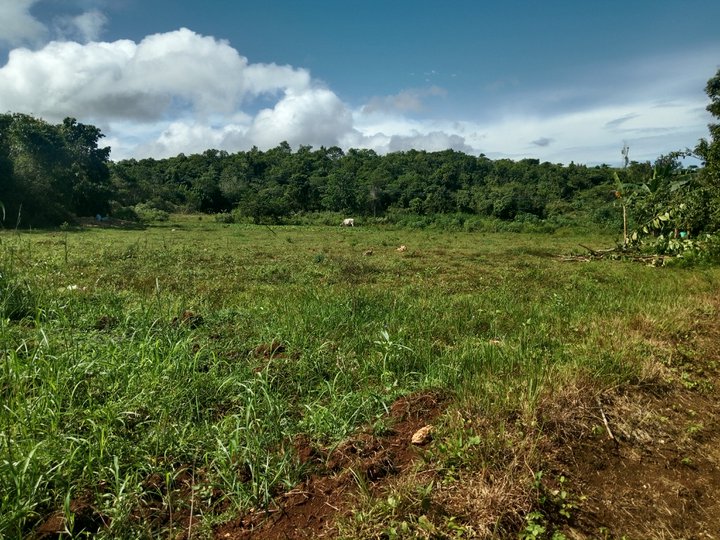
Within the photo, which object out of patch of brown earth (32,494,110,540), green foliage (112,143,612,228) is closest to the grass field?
patch of brown earth (32,494,110,540)

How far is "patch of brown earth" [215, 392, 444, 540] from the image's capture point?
1901 mm

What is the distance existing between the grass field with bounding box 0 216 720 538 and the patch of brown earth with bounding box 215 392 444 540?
0.04 metres

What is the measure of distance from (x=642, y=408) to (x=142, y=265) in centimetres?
967

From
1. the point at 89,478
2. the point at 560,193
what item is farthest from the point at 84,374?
the point at 560,193

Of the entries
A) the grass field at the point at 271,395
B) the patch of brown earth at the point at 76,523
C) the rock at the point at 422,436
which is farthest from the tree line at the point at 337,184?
the patch of brown earth at the point at 76,523

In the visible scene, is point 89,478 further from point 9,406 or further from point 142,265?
point 142,265

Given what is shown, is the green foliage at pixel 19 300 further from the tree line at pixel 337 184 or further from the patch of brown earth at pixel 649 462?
the tree line at pixel 337 184

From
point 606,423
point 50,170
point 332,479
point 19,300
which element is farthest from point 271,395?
→ point 50,170

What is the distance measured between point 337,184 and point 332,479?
49535mm

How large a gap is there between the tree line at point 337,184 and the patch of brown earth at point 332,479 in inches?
510

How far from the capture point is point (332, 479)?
7.17 feet

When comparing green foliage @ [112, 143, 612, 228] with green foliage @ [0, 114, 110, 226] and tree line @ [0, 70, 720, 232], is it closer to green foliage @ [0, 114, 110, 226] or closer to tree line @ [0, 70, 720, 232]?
tree line @ [0, 70, 720, 232]

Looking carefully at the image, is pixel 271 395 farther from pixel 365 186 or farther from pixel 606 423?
pixel 365 186

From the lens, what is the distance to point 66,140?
31578mm
